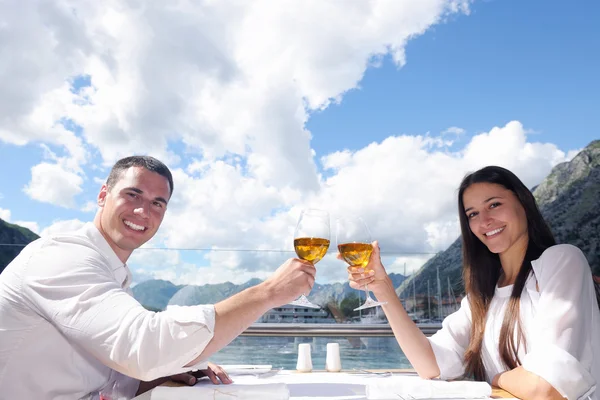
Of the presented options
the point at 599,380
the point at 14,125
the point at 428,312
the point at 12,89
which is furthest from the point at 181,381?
the point at 14,125

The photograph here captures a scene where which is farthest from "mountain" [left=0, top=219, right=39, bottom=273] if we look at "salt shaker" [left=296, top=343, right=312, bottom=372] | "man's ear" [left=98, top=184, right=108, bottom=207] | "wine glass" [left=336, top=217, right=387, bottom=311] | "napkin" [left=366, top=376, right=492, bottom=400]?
"napkin" [left=366, top=376, right=492, bottom=400]

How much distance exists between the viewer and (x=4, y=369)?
4.10 feet

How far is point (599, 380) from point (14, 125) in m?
24.7

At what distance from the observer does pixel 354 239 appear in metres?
1.57

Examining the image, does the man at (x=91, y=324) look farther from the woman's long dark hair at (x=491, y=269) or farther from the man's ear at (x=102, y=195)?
the woman's long dark hair at (x=491, y=269)

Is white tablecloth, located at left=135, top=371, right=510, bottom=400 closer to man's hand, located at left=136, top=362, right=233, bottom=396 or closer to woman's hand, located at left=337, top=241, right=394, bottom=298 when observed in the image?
man's hand, located at left=136, top=362, right=233, bottom=396

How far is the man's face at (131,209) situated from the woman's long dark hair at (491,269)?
1.37 m

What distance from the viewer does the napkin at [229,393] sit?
117 centimetres

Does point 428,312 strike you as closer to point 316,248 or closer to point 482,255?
point 482,255

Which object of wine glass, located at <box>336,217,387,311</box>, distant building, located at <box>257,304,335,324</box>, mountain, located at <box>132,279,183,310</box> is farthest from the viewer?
mountain, located at <box>132,279,183,310</box>

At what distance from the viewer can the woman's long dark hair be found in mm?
1724

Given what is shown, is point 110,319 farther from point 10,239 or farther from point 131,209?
point 10,239

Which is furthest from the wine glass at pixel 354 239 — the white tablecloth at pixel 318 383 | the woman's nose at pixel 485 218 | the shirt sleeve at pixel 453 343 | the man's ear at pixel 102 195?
the man's ear at pixel 102 195

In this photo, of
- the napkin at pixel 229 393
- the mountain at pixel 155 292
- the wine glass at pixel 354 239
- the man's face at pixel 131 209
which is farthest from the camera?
the mountain at pixel 155 292
